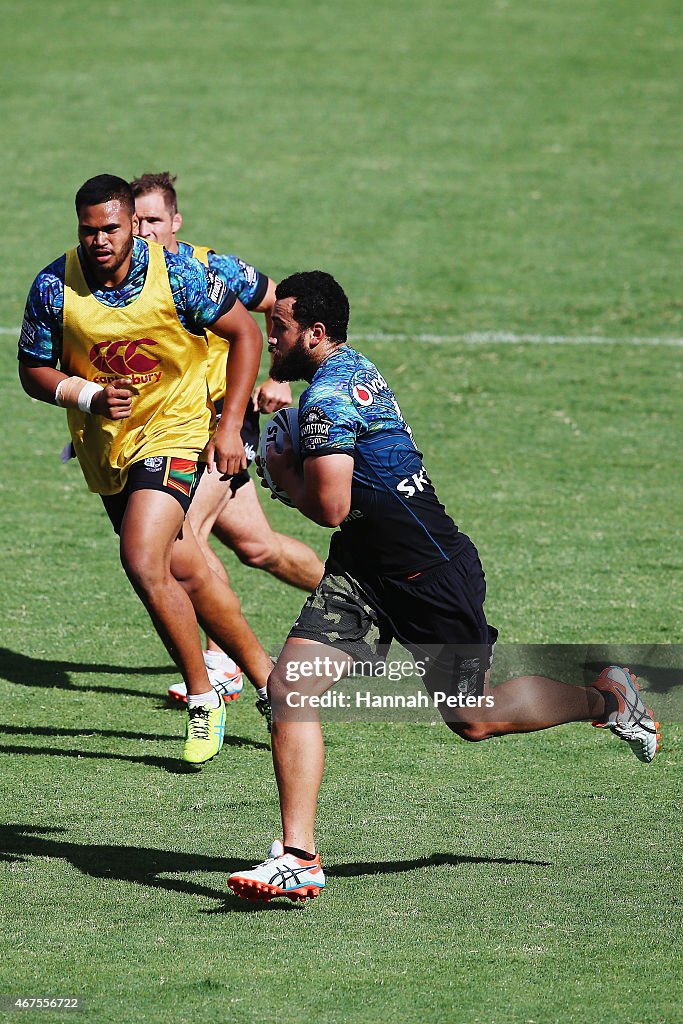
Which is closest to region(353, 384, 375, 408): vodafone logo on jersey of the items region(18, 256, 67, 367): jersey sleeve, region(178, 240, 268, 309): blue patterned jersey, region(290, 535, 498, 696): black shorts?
region(290, 535, 498, 696): black shorts

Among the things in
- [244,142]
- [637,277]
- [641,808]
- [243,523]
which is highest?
[244,142]

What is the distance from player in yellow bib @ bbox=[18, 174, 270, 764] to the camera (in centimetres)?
603

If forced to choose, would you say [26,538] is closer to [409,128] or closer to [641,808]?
[641,808]

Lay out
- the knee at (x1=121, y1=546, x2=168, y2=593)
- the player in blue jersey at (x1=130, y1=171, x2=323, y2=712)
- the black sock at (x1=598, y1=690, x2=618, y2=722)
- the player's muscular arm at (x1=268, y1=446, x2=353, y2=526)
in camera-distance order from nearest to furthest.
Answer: the player's muscular arm at (x1=268, y1=446, x2=353, y2=526) < the black sock at (x1=598, y1=690, x2=618, y2=722) < the knee at (x1=121, y1=546, x2=168, y2=593) < the player in blue jersey at (x1=130, y1=171, x2=323, y2=712)

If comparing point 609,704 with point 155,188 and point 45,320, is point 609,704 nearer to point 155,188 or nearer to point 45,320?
point 45,320

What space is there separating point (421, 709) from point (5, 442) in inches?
214

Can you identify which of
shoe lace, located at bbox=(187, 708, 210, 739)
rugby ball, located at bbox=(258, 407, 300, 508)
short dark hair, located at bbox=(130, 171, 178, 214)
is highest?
short dark hair, located at bbox=(130, 171, 178, 214)

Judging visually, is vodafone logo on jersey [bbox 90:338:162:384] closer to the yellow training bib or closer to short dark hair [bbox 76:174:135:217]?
the yellow training bib

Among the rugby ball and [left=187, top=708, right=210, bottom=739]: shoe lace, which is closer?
the rugby ball

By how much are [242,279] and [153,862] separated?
278cm

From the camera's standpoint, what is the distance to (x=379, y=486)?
5.14m

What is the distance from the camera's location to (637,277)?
51.0 ft

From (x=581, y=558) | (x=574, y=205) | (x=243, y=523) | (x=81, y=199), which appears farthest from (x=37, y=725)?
(x=574, y=205)

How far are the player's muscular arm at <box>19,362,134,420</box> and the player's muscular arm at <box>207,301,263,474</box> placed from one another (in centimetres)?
40
